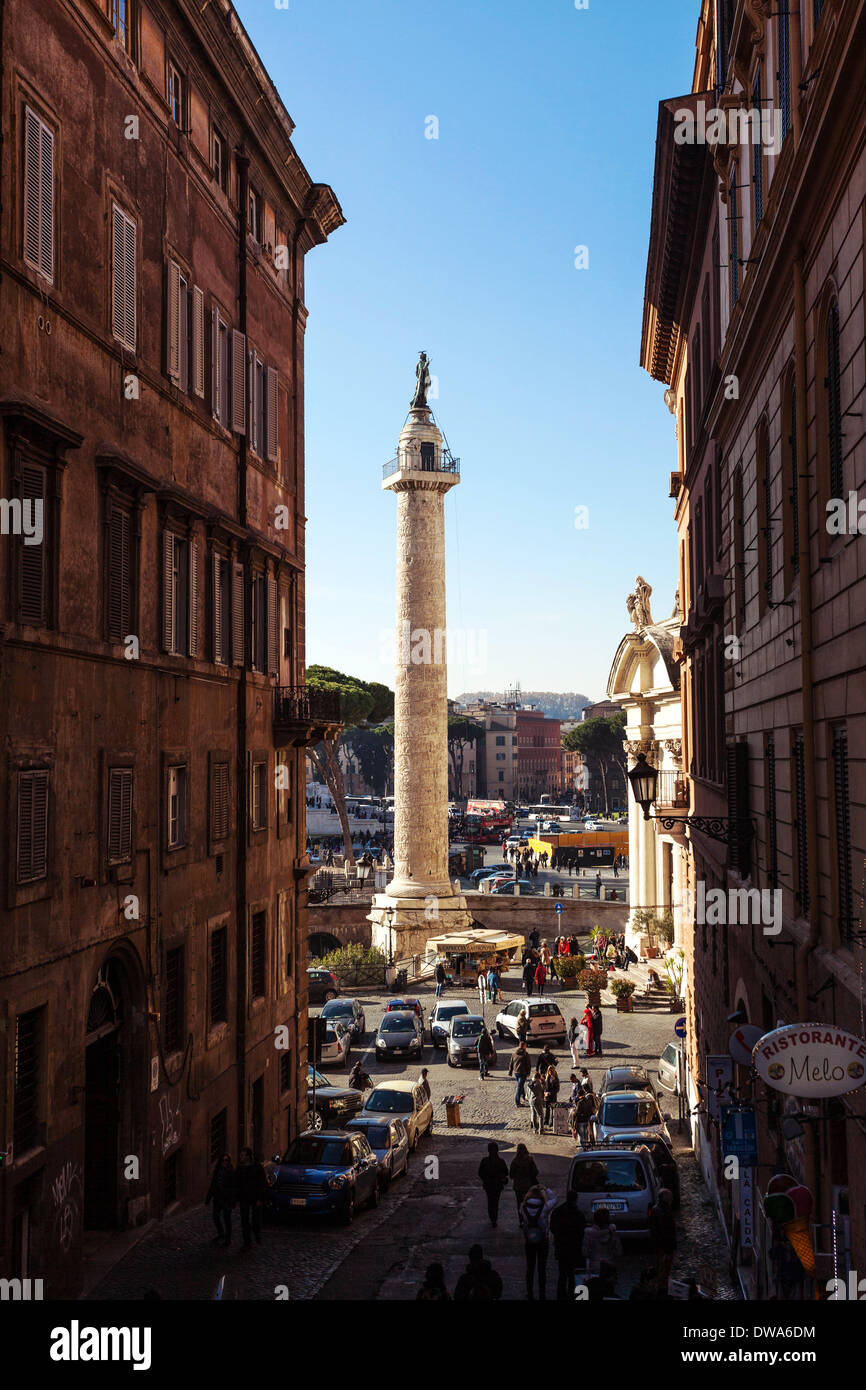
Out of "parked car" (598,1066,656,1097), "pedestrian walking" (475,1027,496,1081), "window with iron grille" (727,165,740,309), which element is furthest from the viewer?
"pedestrian walking" (475,1027,496,1081)

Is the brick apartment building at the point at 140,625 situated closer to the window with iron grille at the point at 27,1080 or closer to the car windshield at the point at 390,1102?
the window with iron grille at the point at 27,1080

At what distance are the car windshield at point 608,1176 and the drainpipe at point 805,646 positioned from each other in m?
7.28

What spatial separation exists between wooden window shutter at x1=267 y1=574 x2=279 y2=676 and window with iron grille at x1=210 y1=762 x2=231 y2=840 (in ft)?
12.8

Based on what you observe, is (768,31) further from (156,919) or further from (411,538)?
(411,538)

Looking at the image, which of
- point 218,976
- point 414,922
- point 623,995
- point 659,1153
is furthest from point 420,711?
point 659,1153

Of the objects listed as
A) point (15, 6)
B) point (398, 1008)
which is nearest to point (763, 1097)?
point (15, 6)

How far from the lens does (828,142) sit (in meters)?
10.8

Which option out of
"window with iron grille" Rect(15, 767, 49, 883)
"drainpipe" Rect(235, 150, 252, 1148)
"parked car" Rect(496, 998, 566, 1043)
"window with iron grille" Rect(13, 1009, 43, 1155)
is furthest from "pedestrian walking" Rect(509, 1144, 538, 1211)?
"parked car" Rect(496, 998, 566, 1043)

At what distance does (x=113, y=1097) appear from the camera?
18828 millimetres

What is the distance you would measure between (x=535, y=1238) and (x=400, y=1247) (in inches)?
108

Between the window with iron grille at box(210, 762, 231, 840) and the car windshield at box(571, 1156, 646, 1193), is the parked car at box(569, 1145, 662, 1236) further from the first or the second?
the window with iron grille at box(210, 762, 231, 840)

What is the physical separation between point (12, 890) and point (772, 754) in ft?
29.0

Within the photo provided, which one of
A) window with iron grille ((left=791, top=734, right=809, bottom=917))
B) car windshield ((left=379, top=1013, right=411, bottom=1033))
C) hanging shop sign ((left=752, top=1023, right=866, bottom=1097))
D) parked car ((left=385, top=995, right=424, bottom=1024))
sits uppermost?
window with iron grille ((left=791, top=734, right=809, bottom=917))

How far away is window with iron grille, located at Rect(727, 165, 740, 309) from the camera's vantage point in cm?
1853
